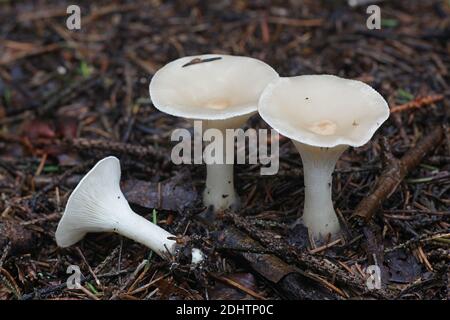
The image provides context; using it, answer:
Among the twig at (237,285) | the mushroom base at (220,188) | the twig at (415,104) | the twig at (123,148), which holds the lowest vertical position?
the twig at (237,285)

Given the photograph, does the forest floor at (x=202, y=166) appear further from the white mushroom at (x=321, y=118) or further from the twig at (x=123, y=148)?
the white mushroom at (x=321, y=118)

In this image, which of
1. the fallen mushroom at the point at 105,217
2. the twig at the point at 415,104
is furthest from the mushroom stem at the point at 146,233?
the twig at the point at 415,104

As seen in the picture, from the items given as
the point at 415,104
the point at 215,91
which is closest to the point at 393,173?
the point at 415,104

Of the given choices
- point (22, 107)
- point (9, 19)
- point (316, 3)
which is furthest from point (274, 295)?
point (9, 19)

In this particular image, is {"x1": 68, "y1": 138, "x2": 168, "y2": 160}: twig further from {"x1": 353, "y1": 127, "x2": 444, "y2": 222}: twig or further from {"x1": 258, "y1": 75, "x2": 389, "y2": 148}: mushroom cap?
{"x1": 353, "y1": 127, "x2": 444, "y2": 222}: twig

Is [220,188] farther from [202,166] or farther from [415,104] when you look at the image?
[415,104]
